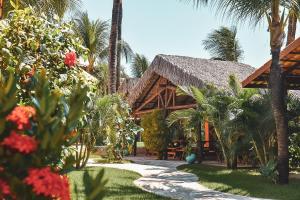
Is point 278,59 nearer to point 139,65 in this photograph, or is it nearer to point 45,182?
point 45,182

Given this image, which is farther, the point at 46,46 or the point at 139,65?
the point at 139,65

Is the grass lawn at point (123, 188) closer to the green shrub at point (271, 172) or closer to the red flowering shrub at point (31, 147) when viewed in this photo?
the green shrub at point (271, 172)

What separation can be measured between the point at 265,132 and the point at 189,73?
4.71m

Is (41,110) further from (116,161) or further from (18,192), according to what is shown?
(116,161)

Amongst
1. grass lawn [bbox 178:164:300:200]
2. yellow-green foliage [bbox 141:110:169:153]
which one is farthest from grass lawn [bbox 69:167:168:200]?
yellow-green foliage [bbox 141:110:169:153]

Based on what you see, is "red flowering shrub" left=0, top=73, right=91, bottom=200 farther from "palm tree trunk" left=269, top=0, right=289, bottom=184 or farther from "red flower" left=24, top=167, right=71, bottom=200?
"palm tree trunk" left=269, top=0, right=289, bottom=184

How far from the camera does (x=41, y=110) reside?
5.39 feet

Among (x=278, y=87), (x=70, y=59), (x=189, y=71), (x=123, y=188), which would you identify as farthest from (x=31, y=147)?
(x=189, y=71)

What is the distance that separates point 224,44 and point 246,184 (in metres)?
24.1

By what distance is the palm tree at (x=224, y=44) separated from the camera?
105 ft

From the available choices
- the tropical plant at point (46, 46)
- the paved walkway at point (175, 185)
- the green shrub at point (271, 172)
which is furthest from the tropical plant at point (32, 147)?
the green shrub at point (271, 172)

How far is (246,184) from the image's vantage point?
30.2 ft

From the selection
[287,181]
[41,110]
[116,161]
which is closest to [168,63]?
[116,161]

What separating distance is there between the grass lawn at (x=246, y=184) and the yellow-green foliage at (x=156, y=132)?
479 cm
